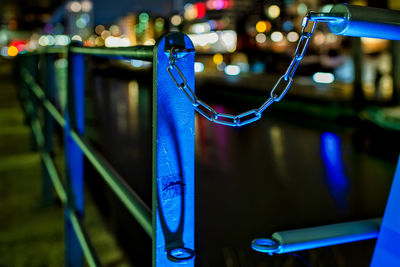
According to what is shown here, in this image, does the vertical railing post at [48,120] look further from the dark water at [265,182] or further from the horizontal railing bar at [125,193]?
the horizontal railing bar at [125,193]

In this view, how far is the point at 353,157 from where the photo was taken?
7449mm

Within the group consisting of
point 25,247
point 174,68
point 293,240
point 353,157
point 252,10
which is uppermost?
point 252,10

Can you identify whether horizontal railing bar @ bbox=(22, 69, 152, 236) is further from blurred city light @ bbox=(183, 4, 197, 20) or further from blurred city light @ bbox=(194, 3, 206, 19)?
blurred city light @ bbox=(183, 4, 197, 20)

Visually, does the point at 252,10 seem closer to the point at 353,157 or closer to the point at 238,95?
the point at 238,95

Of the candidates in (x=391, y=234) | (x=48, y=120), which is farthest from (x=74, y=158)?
(x=391, y=234)

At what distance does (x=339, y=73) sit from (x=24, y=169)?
23017mm

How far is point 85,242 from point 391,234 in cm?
131

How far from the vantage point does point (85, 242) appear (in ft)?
6.22

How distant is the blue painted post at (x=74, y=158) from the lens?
230 cm

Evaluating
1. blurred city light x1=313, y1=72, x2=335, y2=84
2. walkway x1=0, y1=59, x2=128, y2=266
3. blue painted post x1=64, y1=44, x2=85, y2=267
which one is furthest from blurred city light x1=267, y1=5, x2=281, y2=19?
blue painted post x1=64, y1=44, x2=85, y2=267

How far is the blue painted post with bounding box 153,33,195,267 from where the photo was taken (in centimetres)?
96

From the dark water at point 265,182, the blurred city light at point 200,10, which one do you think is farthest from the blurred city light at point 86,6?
the dark water at point 265,182

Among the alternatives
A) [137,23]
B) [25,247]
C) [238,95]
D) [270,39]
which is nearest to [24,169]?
[25,247]

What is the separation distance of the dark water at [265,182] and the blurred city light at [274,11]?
40.3 metres
